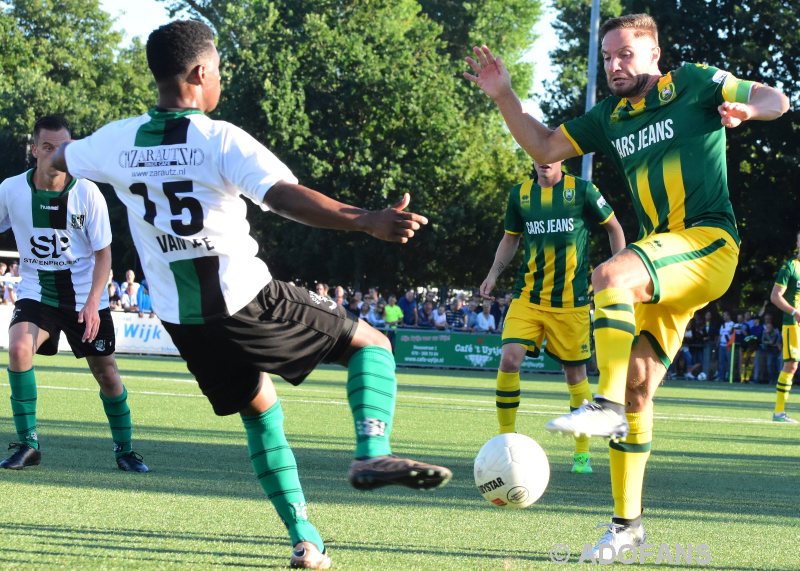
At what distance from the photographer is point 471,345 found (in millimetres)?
28875

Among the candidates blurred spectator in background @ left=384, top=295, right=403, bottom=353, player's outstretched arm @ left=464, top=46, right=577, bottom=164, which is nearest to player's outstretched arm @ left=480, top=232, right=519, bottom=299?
player's outstretched arm @ left=464, top=46, right=577, bottom=164

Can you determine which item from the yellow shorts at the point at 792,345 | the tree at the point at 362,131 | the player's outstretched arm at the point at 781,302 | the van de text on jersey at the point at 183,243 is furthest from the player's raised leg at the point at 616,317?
the tree at the point at 362,131

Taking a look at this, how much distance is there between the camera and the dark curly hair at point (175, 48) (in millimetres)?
4566

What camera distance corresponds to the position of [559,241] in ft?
30.1

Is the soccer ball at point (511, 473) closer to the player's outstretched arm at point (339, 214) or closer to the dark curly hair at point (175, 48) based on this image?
the player's outstretched arm at point (339, 214)

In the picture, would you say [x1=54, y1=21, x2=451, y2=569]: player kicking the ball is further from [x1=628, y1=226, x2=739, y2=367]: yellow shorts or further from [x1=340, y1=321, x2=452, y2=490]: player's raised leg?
[x1=628, y1=226, x2=739, y2=367]: yellow shorts

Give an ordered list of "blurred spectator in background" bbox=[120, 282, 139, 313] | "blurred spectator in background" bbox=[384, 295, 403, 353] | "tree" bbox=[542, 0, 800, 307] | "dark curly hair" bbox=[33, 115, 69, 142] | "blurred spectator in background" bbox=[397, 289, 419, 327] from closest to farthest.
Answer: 1. "dark curly hair" bbox=[33, 115, 69, 142]
2. "blurred spectator in background" bbox=[120, 282, 139, 313]
3. "blurred spectator in background" bbox=[384, 295, 403, 353]
4. "blurred spectator in background" bbox=[397, 289, 419, 327]
5. "tree" bbox=[542, 0, 800, 307]

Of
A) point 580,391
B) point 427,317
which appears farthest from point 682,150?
point 427,317

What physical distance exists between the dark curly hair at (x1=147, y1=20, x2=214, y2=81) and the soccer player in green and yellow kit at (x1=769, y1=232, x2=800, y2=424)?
471 inches

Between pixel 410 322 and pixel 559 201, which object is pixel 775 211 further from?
pixel 559 201

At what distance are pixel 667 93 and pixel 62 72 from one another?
211ft

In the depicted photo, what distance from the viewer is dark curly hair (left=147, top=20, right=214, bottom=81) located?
4566 mm

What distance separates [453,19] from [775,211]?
2730 centimetres

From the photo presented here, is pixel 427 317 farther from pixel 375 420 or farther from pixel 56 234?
pixel 375 420
